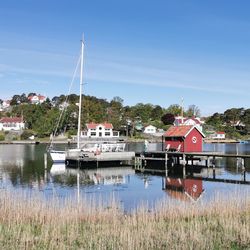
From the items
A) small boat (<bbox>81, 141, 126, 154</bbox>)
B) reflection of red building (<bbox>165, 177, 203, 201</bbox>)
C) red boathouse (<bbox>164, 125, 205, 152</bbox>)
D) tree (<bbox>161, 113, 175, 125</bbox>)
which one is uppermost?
tree (<bbox>161, 113, 175, 125</bbox>)

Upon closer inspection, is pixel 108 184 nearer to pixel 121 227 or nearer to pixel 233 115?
pixel 121 227

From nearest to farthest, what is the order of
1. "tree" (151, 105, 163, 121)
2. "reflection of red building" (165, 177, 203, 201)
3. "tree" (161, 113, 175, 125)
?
"reflection of red building" (165, 177, 203, 201) → "tree" (161, 113, 175, 125) → "tree" (151, 105, 163, 121)

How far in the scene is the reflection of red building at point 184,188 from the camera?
106 feet

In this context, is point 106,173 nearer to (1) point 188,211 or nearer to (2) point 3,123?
(1) point 188,211

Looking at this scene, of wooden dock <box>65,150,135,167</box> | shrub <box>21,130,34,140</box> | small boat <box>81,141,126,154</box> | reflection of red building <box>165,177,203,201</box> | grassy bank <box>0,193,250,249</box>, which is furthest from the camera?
shrub <box>21,130,34,140</box>

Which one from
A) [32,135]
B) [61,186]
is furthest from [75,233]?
[32,135]

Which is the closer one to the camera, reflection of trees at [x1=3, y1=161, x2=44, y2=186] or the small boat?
reflection of trees at [x1=3, y1=161, x2=44, y2=186]

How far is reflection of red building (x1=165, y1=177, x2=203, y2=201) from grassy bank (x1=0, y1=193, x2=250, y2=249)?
12.6 metres

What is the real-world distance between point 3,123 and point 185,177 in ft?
408

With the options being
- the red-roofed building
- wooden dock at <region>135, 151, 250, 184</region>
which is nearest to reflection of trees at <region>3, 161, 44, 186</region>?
wooden dock at <region>135, 151, 250, 184</region>

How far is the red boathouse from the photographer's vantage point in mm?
54956

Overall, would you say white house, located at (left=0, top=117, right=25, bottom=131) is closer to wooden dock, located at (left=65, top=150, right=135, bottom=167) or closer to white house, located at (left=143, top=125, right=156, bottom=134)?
white house, located at (left=143, top=125, right=156, bottom=134)

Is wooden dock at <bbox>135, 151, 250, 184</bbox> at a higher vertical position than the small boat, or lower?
lower

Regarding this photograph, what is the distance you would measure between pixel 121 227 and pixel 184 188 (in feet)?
75.9
